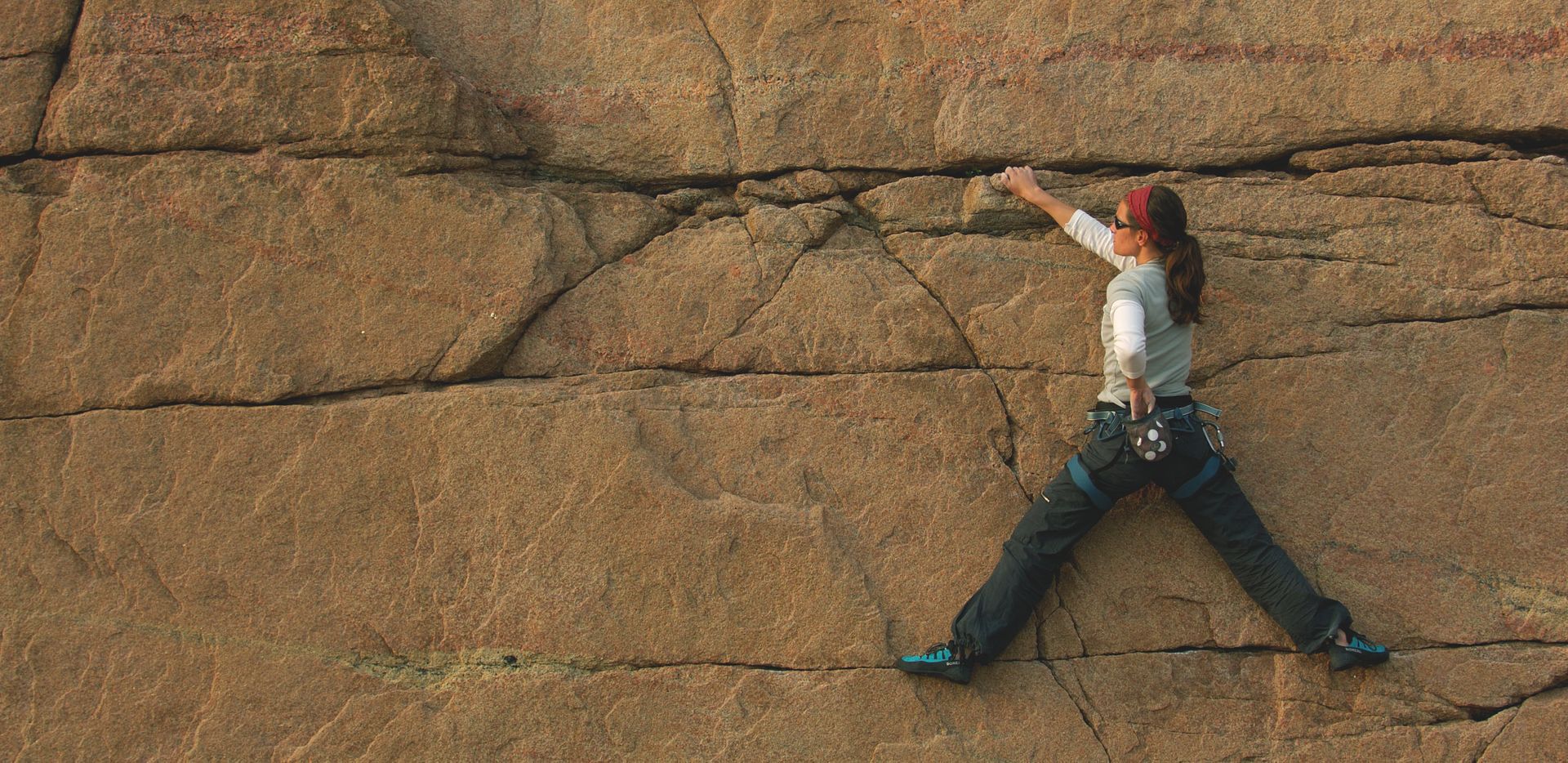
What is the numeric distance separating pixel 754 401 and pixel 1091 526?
1248 millimetres

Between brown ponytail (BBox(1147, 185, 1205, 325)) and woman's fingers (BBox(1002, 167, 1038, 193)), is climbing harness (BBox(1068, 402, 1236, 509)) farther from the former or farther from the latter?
woman's fingers (BBox(1002, 167, 1038, 193))

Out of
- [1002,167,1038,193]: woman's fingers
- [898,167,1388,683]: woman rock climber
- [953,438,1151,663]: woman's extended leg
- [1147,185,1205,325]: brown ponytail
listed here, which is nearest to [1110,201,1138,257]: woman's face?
[898,167,1388,683]: woman rock climber

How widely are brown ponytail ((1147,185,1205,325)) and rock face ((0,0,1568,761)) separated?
39 centimetres

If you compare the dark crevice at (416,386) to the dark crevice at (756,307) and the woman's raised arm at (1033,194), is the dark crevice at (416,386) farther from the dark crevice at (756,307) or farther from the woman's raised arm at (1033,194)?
the woman's raised arm at (1033,194)

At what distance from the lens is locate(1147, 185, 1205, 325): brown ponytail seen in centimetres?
312

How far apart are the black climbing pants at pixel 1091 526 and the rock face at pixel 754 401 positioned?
15cm

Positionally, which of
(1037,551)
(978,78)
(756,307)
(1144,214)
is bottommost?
(1037,551)

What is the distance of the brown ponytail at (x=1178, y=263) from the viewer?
3121 millimetres

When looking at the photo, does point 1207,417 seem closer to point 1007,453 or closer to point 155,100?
point 1007,453

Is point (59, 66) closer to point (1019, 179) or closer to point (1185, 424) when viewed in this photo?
point (1019, 179)

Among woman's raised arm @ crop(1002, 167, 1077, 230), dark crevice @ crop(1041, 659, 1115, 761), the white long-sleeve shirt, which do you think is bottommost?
dark crevice @ crop(1041, 659, 1115, 761)

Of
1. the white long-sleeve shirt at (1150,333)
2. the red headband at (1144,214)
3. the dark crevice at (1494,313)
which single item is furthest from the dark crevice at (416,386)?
the dark crevice at (1494,313)

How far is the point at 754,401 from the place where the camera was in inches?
137

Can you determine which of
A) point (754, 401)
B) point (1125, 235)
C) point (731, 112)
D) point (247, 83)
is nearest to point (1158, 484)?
point (1125, 235)
